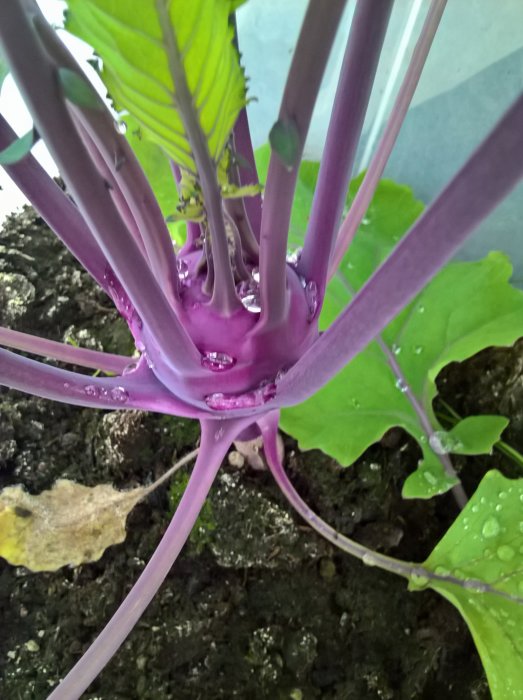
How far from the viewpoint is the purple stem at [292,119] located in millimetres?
277

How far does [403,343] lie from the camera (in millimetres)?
674

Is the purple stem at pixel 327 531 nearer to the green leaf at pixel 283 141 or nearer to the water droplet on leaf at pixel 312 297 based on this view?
the water droplet on leaf at pixel 312 297

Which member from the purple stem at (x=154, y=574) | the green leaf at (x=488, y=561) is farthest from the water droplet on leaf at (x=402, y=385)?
the purple stem at (x=154, y=574)

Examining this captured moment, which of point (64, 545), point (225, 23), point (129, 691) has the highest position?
point (225, 23)

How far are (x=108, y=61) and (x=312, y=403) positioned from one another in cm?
43

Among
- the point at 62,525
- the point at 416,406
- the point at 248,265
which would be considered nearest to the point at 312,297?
the point at 248,265

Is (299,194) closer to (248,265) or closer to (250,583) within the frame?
(248,265)

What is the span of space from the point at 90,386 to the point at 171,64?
0.23m

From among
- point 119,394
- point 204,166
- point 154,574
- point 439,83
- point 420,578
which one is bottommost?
point 420,578

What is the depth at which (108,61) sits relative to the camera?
10.6 inches

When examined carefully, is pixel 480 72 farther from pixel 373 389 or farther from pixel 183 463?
pixel 183 463

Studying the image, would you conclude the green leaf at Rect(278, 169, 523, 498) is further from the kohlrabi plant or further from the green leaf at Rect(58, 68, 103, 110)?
the green leaf at Rect(58, 68, 103, 110)

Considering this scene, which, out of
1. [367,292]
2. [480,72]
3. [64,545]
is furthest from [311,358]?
[480,72]

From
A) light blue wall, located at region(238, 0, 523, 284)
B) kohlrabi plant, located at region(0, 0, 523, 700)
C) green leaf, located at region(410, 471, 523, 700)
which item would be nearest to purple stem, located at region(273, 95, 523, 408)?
kohlrabi plant, located at region(0, 0, 523, 700)
